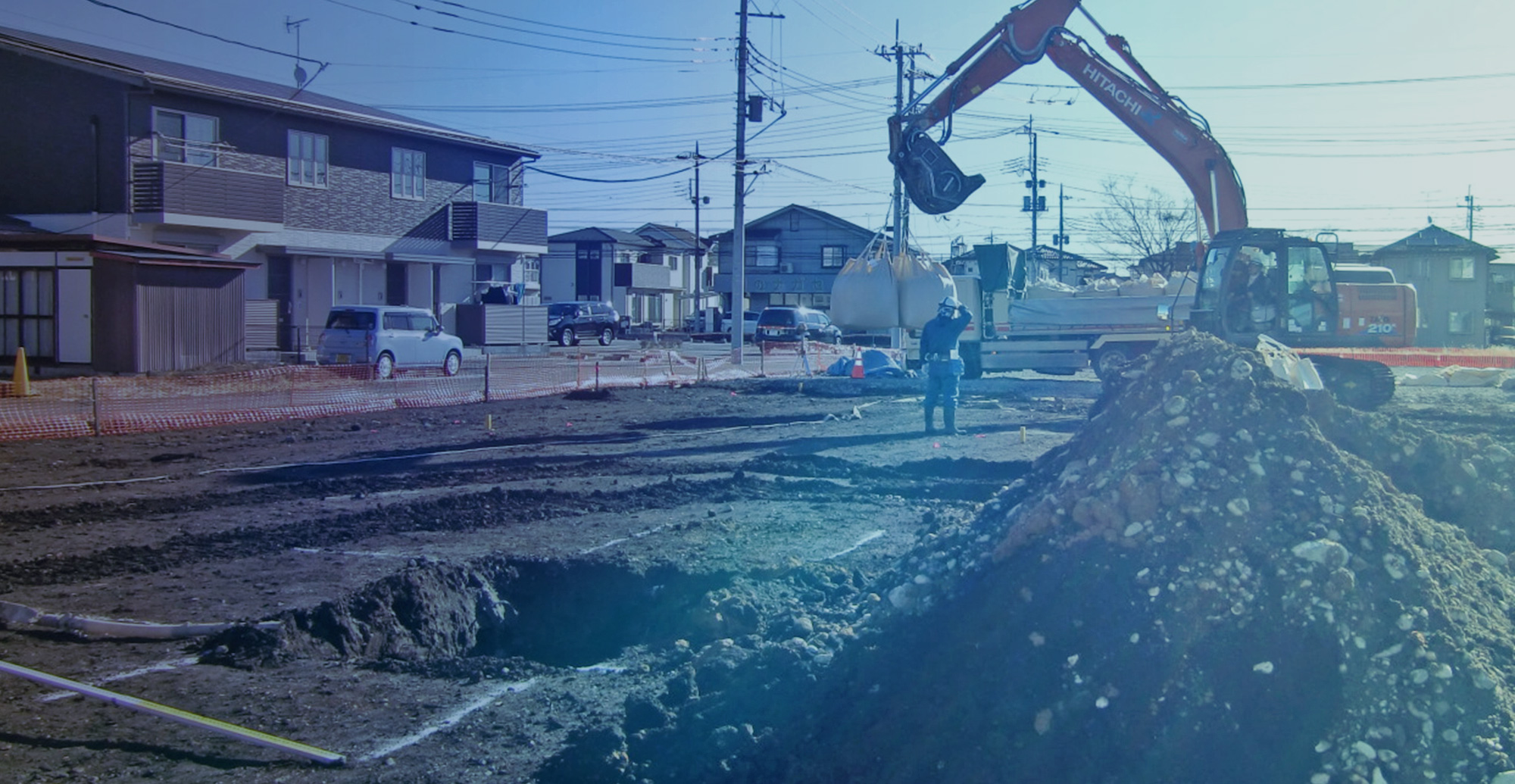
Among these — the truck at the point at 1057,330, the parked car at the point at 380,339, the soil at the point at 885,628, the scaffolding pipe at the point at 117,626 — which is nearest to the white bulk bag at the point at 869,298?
the soil at the point at 885,628

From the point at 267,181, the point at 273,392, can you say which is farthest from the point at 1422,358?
the point at 267,181

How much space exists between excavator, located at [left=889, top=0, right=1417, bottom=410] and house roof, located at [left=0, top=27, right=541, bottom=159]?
20.7 metres

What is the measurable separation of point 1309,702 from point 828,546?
5.13 m

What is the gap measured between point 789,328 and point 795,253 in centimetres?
2090

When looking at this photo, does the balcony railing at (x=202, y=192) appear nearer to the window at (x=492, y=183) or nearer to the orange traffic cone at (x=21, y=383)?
the window at (x=492, y=183)

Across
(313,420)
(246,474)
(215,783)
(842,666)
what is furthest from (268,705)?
(313,420)

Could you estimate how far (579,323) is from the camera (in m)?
47.5

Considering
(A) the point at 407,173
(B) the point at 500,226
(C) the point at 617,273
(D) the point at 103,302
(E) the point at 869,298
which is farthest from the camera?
(C) the point at 617,273

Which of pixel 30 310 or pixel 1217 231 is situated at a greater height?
pixel 1217 231

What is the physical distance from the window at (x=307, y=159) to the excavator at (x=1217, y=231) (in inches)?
873

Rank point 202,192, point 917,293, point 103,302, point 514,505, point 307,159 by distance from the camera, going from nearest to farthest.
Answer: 1. point 514,505
2. point 917,293
3. point 103,302
4. point 202,192
5. point 307,159

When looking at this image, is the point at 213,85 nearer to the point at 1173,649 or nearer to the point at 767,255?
the point at 1173,649

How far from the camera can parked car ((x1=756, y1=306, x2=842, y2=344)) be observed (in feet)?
160

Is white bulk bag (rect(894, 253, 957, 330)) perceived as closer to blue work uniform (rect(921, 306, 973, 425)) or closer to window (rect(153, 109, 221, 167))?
blue work uniform (rect(921, 306, 973, 425))
